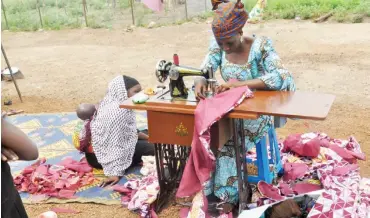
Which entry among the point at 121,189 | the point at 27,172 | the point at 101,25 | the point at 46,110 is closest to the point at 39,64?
the point at 46,110

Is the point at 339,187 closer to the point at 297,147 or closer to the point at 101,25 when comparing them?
the point at 297,147

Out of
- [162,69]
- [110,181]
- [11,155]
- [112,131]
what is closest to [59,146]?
[110,181]

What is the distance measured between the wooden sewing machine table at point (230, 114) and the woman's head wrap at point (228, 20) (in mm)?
447

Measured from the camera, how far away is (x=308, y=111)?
2.65 meters

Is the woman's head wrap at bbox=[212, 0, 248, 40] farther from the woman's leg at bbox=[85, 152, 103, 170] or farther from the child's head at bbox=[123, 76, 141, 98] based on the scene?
the woman's leg at bbox=[85, 152, 103, 170]

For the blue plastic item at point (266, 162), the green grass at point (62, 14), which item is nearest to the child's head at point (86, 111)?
the blue plastic item at point (266, 162)

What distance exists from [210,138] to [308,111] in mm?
659

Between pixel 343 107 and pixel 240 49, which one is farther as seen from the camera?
pixel 343 107

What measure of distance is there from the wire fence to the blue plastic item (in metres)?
9.45

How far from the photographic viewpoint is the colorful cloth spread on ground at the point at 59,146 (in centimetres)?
399

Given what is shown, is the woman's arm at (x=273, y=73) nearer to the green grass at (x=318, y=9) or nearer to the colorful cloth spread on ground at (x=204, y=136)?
the colorful cloth spread on ground at (x=204, y=136)

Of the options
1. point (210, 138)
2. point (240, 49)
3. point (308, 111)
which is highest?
point (240, 49)

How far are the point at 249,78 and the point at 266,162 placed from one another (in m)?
0.75

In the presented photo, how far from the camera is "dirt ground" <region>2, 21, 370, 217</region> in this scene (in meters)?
5.36
